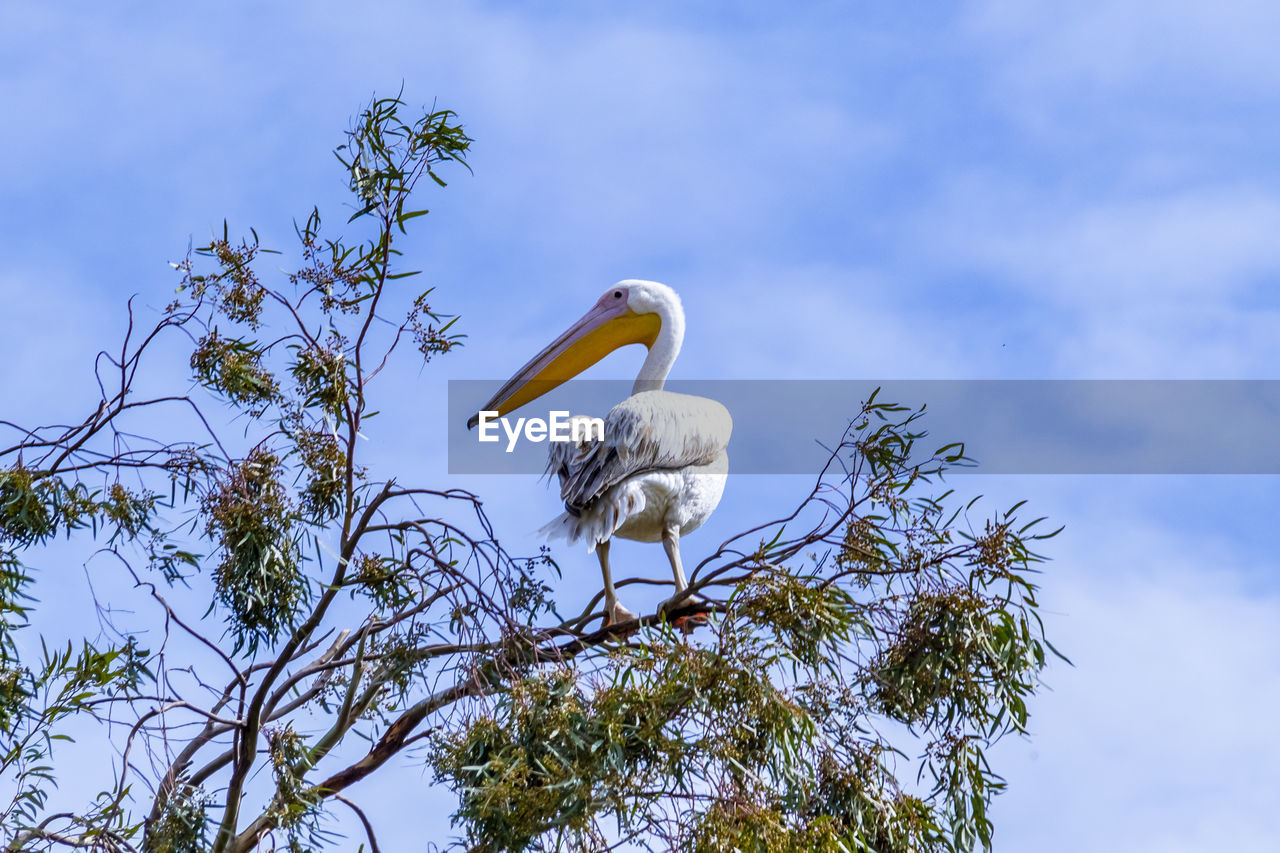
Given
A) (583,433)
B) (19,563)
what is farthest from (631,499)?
(19,563)

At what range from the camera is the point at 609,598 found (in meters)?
7.42

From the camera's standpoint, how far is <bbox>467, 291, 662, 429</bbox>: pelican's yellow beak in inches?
343

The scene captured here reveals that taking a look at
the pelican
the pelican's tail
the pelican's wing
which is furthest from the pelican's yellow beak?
the pelican's tail

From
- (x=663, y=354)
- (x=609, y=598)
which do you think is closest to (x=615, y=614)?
(x=609, y=598)

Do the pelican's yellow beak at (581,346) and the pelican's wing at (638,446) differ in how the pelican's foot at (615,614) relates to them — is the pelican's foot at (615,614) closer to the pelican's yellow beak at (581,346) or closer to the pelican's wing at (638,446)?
the pelican's wing at (638,446)

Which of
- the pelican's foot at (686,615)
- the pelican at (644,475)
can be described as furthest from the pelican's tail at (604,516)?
the pelican's foot at (686,615)

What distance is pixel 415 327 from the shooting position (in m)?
6.49

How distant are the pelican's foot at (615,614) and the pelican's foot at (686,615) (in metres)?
0.47

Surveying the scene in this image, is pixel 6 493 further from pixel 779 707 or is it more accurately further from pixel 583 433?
pixel 779 707

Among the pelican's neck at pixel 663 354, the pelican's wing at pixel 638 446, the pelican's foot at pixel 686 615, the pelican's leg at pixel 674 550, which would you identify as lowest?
the pelican's foot at pixel 686 615

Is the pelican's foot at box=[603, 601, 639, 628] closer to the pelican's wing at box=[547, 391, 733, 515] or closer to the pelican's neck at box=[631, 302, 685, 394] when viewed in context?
→ the pelican's wing at box=[547, 391, 733, 515]

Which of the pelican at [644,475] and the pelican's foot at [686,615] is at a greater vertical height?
the pelican at [644,475]

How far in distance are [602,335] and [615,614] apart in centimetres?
203

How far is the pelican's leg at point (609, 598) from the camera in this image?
7359 mm
